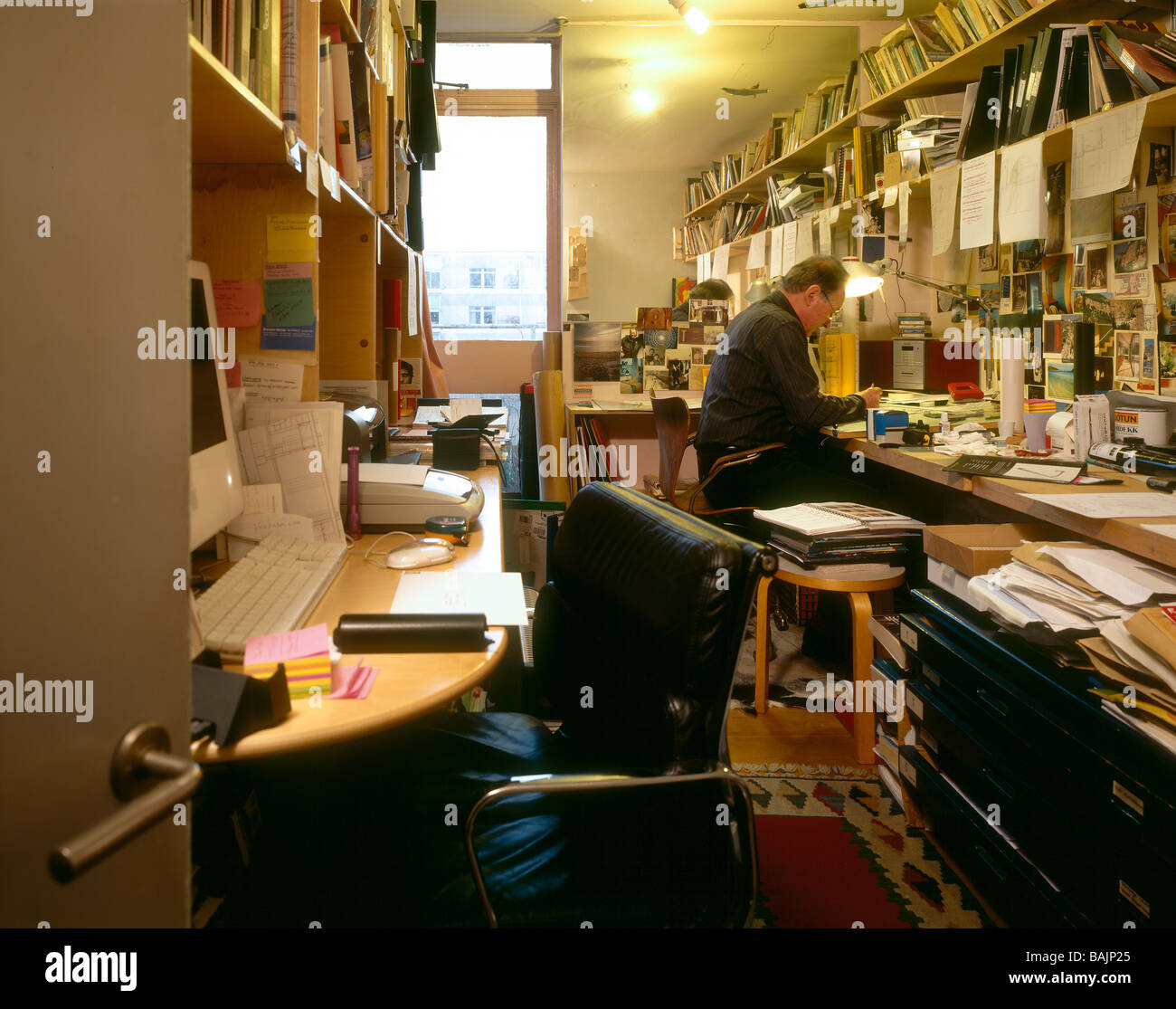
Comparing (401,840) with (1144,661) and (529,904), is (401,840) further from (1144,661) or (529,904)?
(1144,661)

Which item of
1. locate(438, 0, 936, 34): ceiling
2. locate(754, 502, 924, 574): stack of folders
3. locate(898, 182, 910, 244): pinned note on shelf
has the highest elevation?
locate(438, 0, 936, 34): ceiling

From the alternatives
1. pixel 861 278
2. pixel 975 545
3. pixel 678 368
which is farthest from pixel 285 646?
pixel 678 368

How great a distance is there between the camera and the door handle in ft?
1.70

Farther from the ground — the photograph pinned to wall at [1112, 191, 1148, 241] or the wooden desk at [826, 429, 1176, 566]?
the photograph pinned to wall at [1112, 191, 1148, 241]

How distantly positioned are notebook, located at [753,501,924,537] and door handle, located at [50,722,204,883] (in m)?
2.02

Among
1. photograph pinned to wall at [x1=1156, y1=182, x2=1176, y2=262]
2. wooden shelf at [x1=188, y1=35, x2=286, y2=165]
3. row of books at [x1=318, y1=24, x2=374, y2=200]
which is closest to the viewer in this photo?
wooden shelf at [x1=188, y1=35, x2=286, y2=165]

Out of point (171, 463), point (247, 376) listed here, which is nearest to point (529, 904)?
point (171, 463)

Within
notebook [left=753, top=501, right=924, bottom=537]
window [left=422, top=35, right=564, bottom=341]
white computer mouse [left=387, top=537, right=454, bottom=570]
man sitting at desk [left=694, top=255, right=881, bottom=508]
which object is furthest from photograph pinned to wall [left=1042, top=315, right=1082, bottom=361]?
window [left=422, top=35, right=564, bottom=341]

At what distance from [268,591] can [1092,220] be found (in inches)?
101

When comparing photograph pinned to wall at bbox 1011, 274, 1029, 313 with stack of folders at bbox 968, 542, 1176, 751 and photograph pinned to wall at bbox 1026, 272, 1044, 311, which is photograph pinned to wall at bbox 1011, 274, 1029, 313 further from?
stack of folders at bbox 968, 542, 1176, 751

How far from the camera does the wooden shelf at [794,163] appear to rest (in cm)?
383

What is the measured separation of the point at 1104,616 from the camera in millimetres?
1378

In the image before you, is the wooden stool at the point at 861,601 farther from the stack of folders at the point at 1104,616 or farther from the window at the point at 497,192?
the window at the point at 497,192

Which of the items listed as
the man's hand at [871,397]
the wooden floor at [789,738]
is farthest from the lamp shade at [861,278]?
the wooden floor at [789,738]
